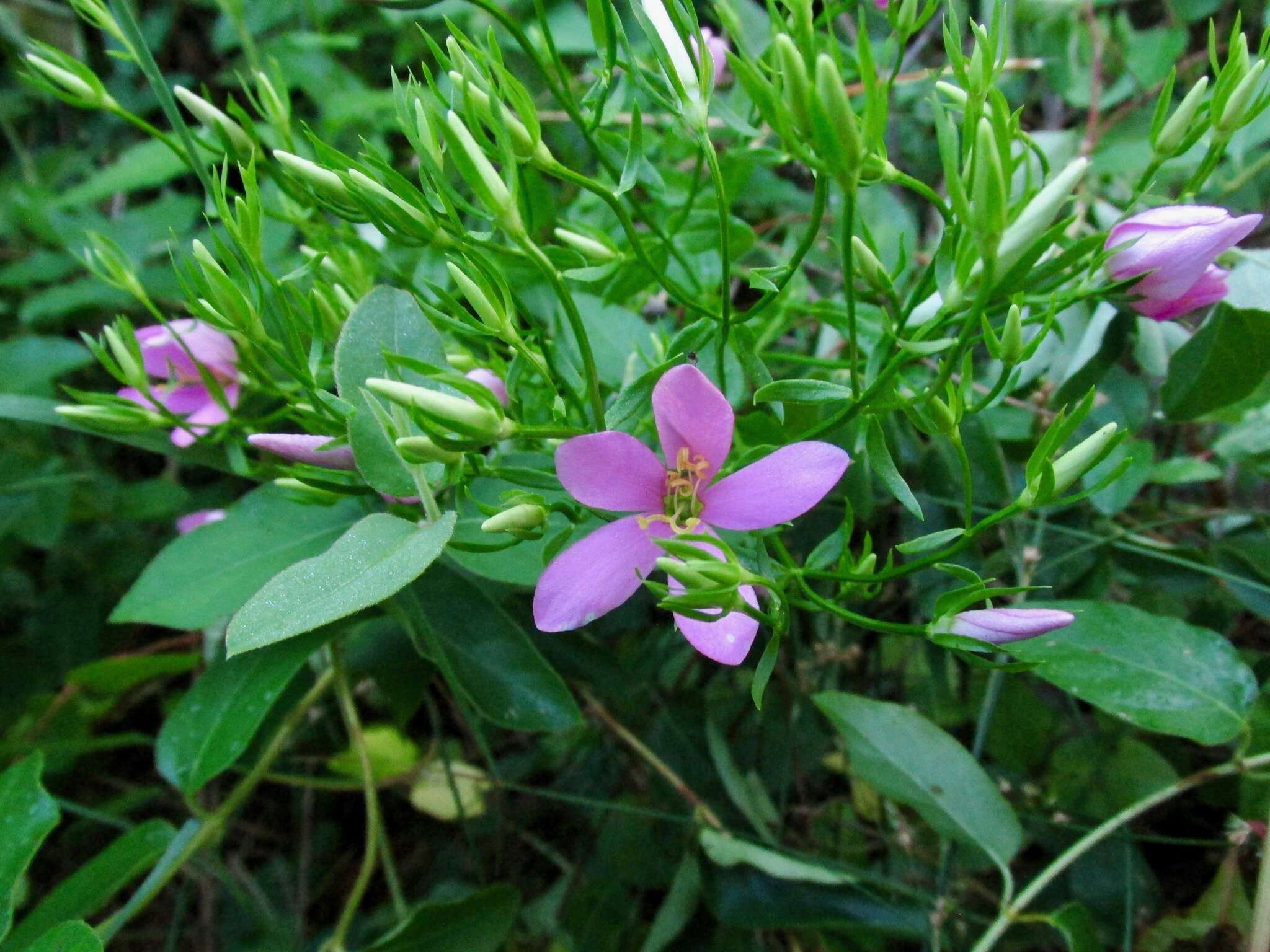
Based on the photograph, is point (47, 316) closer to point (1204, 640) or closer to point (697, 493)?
point (697, 493)

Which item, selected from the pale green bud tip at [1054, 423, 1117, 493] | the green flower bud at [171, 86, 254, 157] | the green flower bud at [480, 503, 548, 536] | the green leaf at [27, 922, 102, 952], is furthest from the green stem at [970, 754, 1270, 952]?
the green flower bud at [171, 86, 254, 157]

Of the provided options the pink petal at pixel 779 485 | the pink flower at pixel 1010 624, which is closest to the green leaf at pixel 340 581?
the pink petal at pixel 779 485

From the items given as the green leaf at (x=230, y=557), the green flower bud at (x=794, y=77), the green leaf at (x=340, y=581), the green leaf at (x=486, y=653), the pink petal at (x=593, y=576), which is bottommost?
the green leaf at (x=486, y=653)

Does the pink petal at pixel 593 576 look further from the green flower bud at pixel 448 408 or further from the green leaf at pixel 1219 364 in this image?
the green leaf at pixel 1219 364

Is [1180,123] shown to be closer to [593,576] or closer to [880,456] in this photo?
[880,456]

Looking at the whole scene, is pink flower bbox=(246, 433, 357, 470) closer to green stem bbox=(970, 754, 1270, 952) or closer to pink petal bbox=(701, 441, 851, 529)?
pink petal bbox=(701, 441, 851, 529)

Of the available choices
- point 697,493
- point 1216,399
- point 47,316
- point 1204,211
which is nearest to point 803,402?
point 697,493
